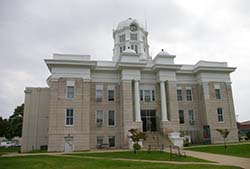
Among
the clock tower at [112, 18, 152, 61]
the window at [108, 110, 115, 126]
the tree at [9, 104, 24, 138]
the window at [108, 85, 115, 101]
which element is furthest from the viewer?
the tree at [9, 104, 24, 138]

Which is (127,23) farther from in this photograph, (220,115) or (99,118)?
(220,115)

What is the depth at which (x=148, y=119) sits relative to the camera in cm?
3269

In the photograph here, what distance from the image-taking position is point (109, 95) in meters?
31.8

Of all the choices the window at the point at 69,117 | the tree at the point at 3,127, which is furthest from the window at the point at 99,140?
the tree at the point at 3,127

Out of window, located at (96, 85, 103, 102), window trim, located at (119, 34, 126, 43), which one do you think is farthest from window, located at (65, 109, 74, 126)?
window trim, located at (119, 34, 126, 43)

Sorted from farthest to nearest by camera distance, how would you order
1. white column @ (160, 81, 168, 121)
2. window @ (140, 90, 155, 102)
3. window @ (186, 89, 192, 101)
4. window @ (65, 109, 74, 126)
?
window @ (186, 89, 192, 101) → window @ (140, 90, 155, 102) → white column @ (160, 81, 168, 121) → window @ (65, 109, 74, 126)

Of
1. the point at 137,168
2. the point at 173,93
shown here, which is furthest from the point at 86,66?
the point at 137,168

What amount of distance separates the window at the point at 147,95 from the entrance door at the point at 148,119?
1681mm

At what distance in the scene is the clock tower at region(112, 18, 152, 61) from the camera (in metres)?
44.2

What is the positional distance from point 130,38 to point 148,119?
1836cm

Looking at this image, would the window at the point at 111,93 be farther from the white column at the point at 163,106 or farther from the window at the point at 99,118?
the white column at the point at 163,106

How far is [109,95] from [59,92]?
261 inches

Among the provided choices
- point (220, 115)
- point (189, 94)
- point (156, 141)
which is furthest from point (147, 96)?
point (220, 115)

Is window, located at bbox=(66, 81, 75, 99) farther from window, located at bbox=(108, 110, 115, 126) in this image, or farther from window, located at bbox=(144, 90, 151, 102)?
window, located at bbox=(144, 90, 151, 102)
